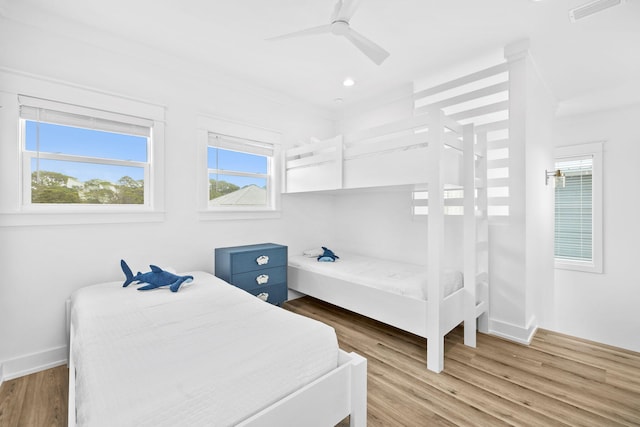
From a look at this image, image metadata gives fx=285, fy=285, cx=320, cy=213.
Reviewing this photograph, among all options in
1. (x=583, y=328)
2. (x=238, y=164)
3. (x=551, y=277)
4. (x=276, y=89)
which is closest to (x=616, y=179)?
(x=551, y=277)

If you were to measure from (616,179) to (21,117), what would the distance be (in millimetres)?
5927

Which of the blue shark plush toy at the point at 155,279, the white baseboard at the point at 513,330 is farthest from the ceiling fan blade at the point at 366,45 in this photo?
the white baseboard at the point at 513,330

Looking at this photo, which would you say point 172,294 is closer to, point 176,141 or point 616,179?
point 176,141

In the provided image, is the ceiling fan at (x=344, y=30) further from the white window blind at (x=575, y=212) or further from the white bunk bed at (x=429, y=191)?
the white window blind at (x=575, y=212)

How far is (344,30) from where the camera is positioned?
1882 mm

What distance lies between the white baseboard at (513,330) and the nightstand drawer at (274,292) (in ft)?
6.68

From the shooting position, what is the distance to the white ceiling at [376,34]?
2.03 meters

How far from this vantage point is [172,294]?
1964mm

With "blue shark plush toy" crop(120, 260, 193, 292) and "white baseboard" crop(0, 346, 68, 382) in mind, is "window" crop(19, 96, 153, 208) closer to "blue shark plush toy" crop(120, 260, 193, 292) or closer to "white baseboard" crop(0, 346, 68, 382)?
"blue shark plush toy" crop(120, 260, 193, 292)

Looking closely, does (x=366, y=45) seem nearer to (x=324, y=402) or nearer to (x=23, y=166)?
(x=324, y=402)

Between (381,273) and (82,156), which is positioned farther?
(381,273)

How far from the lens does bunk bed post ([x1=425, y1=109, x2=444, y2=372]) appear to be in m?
2.06

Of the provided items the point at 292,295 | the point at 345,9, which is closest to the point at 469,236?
the point at 345,9

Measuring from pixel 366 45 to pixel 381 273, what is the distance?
1.92m
